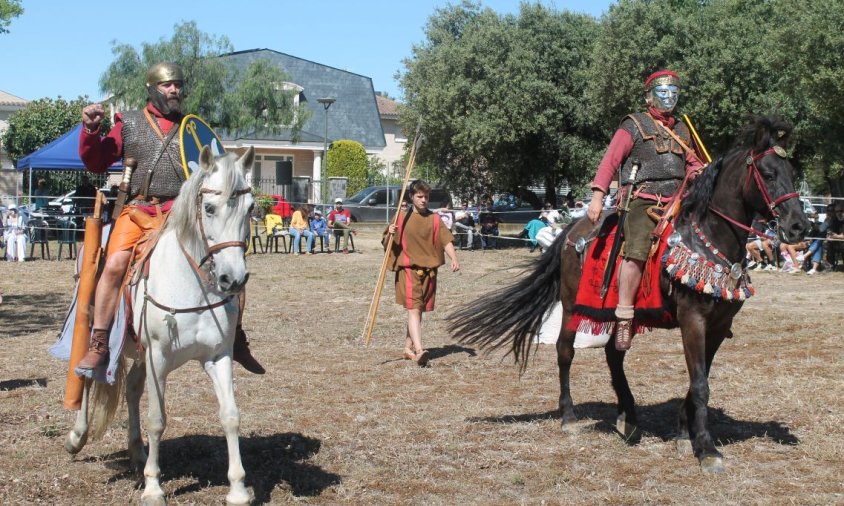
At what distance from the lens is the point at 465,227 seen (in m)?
27.9

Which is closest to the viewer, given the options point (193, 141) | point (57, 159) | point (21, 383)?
point (193, 141)

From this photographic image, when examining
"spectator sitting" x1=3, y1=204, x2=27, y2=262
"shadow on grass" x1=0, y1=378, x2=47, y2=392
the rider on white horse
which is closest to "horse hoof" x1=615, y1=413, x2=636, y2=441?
the rider on white horse

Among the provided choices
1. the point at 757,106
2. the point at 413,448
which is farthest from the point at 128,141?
the point at 757,106

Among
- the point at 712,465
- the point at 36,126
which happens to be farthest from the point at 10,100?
the point at 712,465

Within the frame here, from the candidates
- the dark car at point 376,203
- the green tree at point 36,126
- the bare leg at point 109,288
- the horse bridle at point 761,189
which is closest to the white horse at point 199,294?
the bare leg at point 109,288

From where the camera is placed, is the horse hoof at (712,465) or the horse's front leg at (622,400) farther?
the horse's front leg at (622,400)

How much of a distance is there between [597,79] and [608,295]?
22.2 meters

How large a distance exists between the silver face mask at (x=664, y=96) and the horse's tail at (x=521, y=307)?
146cm

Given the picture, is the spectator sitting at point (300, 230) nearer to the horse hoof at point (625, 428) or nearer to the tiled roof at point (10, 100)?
the horse hoof at point (625, 428)

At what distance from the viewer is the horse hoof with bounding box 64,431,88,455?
246 inches

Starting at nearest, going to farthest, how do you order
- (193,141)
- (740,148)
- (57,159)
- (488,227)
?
(193,141) < (740,148) < (57,159) < (488,227)

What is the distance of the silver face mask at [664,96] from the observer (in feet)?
22.1

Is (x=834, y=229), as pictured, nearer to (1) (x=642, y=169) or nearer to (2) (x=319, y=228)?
(2) (x=319, y=228)

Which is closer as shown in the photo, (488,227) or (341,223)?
(341,223)
